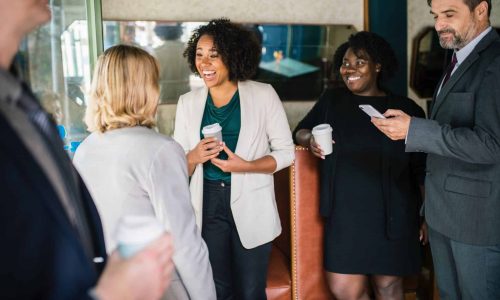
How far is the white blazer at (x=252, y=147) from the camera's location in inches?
90.6

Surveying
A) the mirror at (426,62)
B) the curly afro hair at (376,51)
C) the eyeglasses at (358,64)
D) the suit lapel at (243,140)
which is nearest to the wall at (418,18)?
the mirror at (426,62)

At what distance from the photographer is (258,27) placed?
4.00 m

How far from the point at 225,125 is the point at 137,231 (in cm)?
154

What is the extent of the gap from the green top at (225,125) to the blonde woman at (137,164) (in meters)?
0.73

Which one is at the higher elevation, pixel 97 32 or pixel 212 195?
pixel 97 32

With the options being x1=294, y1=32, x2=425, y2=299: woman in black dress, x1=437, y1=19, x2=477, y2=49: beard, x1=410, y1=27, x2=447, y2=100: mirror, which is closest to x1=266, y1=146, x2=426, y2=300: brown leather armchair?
x1=294, y1=32, x2=425, y2=299: woman in black dress

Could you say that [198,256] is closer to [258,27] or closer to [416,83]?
[258,27]

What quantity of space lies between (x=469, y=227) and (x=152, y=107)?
4.27 feet

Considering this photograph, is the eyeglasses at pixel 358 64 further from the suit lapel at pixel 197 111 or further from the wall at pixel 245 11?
the wall at pixel 245 11

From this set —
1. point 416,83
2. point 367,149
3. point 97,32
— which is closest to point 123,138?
point 367,149

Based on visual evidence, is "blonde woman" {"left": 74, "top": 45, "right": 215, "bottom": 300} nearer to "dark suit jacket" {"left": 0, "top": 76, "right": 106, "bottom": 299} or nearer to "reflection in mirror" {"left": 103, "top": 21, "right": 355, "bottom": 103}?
"dark suit jacket" {"left": 0, "top": 76, "right": 106, "bottom": 299}

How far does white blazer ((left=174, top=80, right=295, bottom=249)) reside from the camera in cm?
230

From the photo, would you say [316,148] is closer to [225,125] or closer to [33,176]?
[225,125]

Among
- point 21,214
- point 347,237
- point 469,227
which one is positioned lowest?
point 347,237
